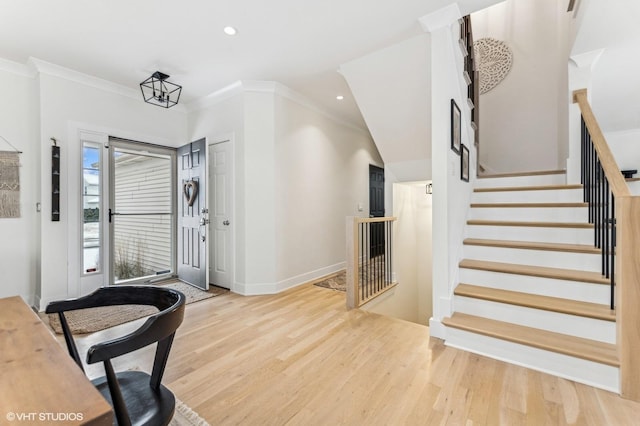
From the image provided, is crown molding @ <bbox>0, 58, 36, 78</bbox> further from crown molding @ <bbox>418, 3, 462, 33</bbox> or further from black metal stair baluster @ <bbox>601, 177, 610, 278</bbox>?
black metal stair baluster @ <bbox>601, 177, 610, 278</bbox>

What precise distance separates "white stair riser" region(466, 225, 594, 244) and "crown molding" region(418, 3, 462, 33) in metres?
1.91

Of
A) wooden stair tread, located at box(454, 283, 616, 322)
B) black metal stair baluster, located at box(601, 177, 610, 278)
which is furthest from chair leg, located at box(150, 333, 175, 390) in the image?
black metal stair baluster, located at box(601, 177, 610, 278)

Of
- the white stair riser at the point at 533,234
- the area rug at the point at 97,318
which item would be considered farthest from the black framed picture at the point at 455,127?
the area rug at the point at 97,318

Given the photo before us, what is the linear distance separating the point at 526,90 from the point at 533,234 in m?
3.03

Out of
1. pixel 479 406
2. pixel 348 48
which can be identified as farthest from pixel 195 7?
pixel 479 406

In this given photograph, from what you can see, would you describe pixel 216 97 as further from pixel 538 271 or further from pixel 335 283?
pixel 538 271

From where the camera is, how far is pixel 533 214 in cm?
279

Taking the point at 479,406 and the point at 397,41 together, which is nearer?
the point at 479,406

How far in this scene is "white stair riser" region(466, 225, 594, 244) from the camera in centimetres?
242

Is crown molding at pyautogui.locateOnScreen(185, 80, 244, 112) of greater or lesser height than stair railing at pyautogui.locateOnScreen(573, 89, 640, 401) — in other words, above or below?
above

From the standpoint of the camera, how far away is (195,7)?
2.34 meters

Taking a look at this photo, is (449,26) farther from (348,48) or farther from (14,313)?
(14,313)

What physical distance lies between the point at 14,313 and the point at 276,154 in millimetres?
2921

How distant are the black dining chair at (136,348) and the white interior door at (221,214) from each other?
101 inches
